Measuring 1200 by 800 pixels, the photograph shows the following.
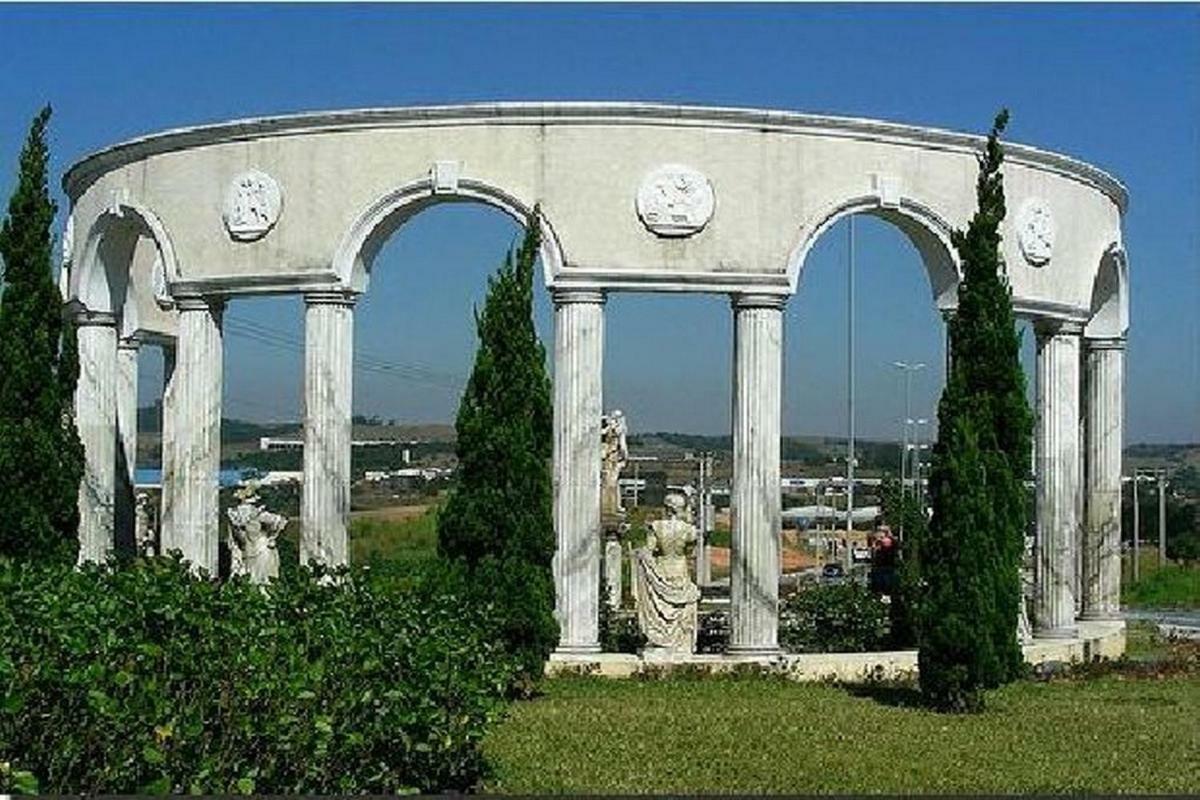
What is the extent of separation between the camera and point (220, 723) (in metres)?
8.62

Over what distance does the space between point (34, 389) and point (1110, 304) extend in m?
13.7

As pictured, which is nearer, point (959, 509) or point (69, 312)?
point (959, 509)

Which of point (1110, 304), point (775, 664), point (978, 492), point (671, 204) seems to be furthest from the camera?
point (1110, 304)

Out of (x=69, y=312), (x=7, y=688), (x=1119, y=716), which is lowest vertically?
(x=1119, y=716)

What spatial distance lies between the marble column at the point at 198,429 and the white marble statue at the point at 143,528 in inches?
173

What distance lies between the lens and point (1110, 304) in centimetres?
2381

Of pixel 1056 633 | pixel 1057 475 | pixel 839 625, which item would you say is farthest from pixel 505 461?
pixel 1056 633

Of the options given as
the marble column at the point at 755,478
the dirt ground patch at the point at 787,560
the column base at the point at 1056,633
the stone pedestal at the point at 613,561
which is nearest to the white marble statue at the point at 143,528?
the stone pedestal at the point at 613,561

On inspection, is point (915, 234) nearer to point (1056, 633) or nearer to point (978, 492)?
point (978, 492)

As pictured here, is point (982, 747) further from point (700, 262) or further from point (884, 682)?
point (700, 262)

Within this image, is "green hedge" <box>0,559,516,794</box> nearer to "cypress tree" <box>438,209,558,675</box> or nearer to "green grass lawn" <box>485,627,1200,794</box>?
"green grass lawn" <box>485,627,1200,794</box>

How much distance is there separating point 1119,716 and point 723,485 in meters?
47.0

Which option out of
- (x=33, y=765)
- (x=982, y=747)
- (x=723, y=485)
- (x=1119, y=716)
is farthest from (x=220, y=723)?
(x=723, y=485)

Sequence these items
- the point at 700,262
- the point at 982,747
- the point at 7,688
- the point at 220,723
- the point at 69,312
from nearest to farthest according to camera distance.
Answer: the point at 7,688 < the point at 220,723 < the point at 982,747 < the point at 700,262 < the point at 69,312
